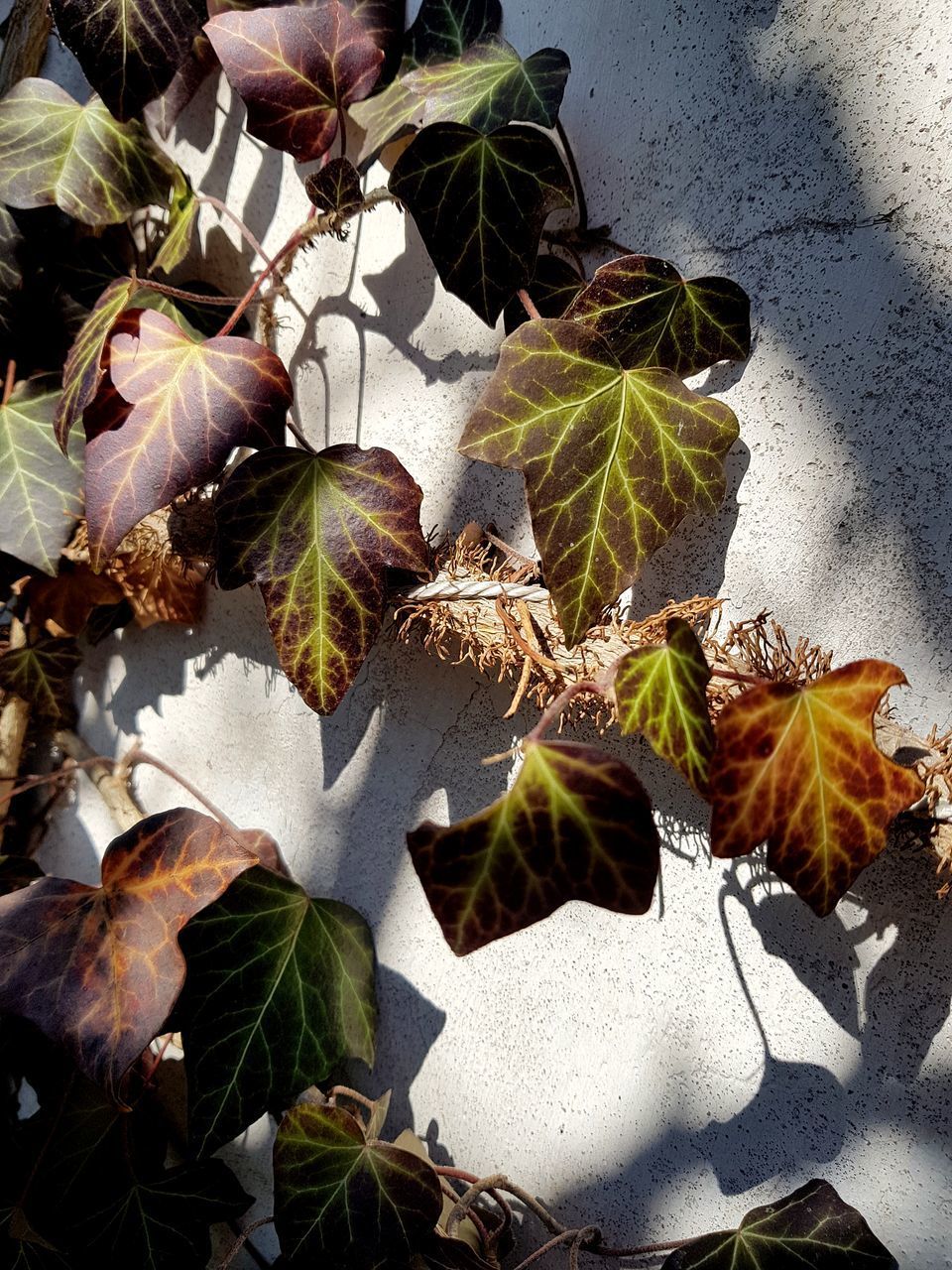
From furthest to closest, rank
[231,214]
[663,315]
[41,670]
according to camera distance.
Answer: [41,670] → [231,214] → [663,315]

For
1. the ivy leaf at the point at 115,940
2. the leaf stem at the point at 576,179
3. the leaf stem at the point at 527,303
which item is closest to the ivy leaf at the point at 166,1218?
the ivy leaf at the point at 115,940

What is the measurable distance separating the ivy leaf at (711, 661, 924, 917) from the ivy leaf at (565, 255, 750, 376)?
0.89 feet

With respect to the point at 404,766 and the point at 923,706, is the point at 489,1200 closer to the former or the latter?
the point at 404,766

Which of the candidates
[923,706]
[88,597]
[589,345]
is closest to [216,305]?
[88,597]

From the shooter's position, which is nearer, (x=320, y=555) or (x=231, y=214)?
(x=320, y=555)

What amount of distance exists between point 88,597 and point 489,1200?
789 mm

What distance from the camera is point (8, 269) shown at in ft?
3.09

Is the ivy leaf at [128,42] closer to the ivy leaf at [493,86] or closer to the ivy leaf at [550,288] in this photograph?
the ivy leaf at [493,86]

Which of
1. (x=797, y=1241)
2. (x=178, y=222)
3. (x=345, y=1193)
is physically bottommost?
(x=345, y=1193)

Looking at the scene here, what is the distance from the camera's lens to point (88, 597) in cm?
109

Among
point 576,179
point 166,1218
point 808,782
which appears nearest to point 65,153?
point 576,179

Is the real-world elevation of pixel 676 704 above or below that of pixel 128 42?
below

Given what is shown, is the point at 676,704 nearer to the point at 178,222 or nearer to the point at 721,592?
the point at 721,592

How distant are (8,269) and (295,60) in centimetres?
40
